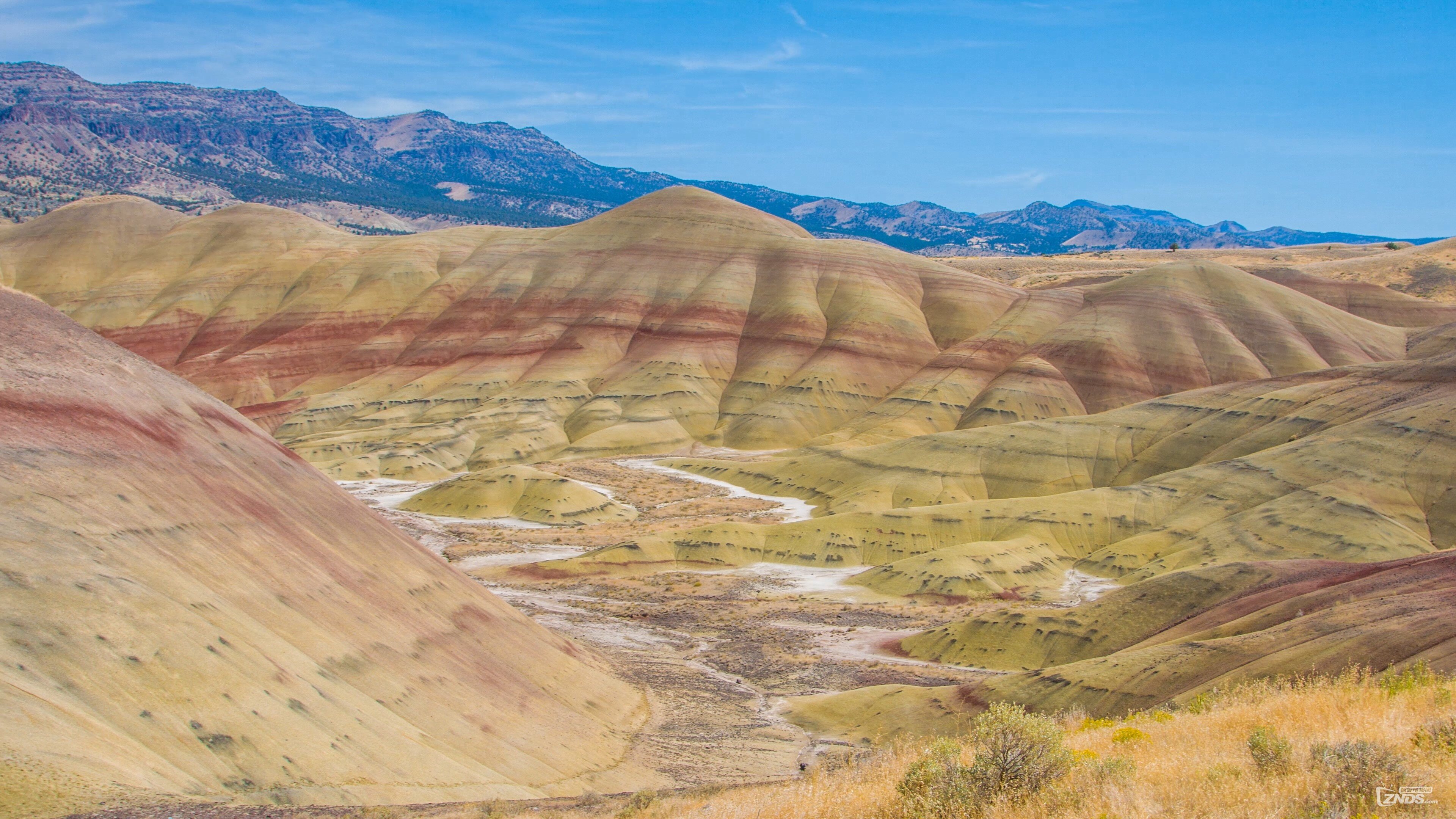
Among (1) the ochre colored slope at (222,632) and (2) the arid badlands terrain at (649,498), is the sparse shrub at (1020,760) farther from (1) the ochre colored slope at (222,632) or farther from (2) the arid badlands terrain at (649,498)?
(1) the ochre colored slope at (222,632)

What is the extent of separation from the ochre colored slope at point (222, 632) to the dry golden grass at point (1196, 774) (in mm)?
7576

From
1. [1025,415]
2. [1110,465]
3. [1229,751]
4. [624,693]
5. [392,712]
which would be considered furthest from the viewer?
[1025,415]

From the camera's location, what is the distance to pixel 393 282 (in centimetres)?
15750

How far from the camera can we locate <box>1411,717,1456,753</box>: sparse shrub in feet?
39.0

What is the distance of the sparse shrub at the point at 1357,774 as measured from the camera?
34.4 feet

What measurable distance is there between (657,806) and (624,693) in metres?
19.1

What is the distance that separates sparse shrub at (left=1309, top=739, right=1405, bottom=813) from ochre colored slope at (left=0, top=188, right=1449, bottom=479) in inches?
4118

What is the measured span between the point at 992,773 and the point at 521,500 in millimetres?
82520

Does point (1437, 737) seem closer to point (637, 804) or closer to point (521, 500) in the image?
point (637, 804)

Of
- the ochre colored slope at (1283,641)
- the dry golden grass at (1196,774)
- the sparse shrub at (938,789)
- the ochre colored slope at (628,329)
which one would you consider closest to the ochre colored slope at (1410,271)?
the ochre colored slope at (628,329)

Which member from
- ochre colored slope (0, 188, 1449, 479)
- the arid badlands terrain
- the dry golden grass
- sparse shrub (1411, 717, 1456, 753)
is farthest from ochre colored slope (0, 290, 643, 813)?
ochre colored slope (0, 188, 1449, 479)

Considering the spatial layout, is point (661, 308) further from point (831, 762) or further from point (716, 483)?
point (831, 762)

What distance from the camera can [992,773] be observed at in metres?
12.9

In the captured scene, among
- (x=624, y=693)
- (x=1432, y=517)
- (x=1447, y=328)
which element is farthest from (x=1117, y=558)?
(x=1447, y=328)
